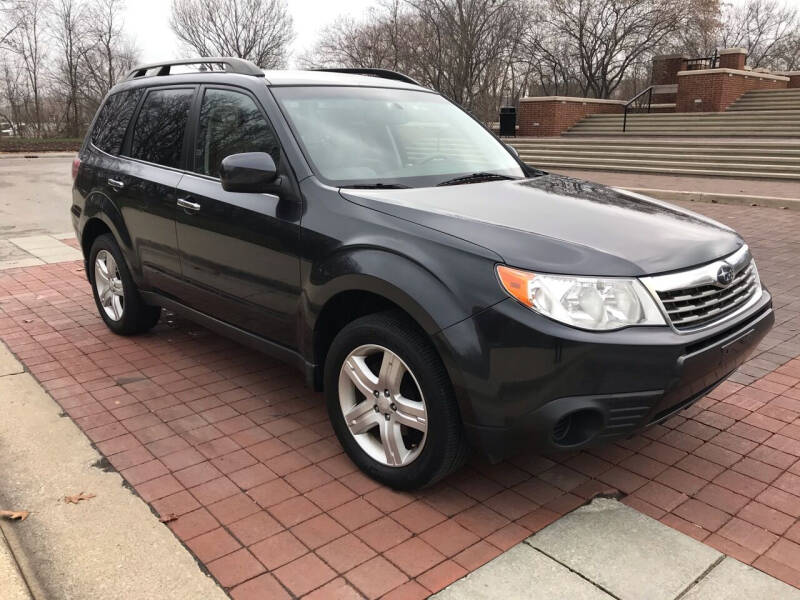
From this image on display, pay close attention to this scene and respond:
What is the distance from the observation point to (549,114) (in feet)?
76.3

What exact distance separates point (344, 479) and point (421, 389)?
0.74 metres

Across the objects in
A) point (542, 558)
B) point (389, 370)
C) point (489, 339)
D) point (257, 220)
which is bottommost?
point (542, 558)

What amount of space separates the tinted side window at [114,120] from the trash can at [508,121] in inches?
760

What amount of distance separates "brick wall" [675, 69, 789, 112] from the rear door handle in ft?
74.6

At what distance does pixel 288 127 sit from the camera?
138 inches

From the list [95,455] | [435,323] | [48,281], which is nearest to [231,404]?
[95,455]

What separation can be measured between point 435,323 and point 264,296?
1245mm

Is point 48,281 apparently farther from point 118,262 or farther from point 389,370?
point 389,370

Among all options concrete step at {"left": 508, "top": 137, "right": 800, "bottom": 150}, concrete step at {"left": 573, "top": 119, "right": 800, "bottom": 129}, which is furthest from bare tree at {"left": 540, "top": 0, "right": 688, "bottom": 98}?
concrete step at {"left": 508, "top": 137, "right": 800, "bottom": 150}

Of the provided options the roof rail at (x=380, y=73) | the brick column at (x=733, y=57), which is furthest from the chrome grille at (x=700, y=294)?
the brick column at (x=733, y=57)

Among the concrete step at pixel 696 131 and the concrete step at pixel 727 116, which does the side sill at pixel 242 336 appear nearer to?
the concrete step at pixel 696 131

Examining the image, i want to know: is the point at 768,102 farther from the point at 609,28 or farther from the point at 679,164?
the point at 609,28

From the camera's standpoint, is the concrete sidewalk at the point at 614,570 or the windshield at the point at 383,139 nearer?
the concrete sidewalk at the point at 614,570

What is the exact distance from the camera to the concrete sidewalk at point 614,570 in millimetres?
2436
